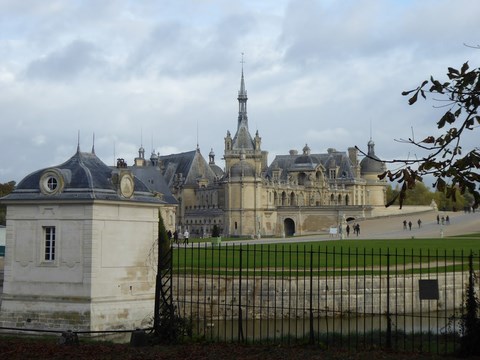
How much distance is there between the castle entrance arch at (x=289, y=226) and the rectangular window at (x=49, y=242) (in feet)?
206

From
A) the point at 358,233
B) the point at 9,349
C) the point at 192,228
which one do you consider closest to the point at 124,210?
the point at 9,349

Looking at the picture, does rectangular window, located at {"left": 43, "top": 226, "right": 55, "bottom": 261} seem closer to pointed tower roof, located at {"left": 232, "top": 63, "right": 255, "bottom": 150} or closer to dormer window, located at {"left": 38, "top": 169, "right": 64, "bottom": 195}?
dormer window, located at {"left": 38, "top": 169, "right": 64, "bottom": 195}

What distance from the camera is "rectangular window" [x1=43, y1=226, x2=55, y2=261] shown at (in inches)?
819

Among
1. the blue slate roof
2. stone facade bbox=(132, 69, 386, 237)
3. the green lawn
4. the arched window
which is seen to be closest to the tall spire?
stone facade bbox=(132, 69, 386, 237)

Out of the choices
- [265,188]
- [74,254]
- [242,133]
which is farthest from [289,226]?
[74,254]

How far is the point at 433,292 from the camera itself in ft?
41.6

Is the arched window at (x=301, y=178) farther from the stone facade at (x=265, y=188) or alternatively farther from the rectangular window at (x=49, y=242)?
the rectangular window at (x=49, y=242)

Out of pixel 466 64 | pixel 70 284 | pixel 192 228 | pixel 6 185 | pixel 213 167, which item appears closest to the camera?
pixel 466 64

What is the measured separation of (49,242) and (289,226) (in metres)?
63.8

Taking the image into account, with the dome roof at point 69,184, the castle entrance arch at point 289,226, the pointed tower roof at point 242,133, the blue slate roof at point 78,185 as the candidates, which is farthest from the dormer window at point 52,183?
the pointed tower roof at point 242,133

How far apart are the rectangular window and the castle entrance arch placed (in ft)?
206

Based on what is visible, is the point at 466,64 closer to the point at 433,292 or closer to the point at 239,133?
the point at 433,292

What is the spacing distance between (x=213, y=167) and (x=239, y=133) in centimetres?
1494

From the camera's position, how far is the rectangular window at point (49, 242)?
68.2ft
